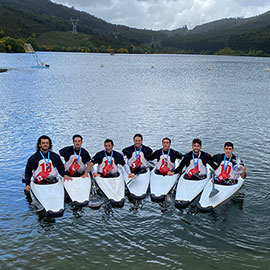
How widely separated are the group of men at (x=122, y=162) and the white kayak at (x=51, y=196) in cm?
29

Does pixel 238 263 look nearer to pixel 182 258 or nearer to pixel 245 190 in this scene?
pixel 182 258

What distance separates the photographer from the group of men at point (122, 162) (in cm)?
1067

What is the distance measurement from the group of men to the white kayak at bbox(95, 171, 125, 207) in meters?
0.32

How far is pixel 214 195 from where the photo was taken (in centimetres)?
1041

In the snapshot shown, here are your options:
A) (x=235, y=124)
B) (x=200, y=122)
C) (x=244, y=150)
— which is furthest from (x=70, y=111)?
(x=244, y=150)

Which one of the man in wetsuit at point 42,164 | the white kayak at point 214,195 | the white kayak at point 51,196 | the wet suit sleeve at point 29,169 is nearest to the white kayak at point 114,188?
the white kayak at point 51,196

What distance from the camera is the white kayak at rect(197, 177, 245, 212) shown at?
10.1m

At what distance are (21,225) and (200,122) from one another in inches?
674

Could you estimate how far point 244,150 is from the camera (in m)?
17.3

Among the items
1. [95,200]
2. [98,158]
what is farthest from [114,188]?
[98,158]

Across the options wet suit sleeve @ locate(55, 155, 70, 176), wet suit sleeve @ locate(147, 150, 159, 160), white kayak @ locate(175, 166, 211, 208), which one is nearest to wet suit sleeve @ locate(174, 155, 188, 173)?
white kayak @ locate(175, 166, 211, 208)

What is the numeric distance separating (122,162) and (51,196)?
2978 mm

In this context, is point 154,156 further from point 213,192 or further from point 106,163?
point 213,192

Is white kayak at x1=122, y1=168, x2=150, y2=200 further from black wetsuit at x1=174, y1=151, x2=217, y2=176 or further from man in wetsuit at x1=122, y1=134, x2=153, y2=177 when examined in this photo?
black wetsuit at x1=174, y1=151, x2=217, y2=176
